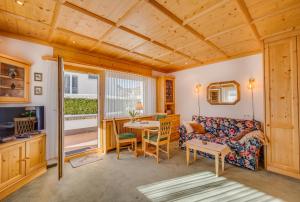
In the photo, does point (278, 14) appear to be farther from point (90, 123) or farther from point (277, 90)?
point (90, 123)

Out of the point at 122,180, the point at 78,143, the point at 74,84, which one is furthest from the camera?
the point at 74,84

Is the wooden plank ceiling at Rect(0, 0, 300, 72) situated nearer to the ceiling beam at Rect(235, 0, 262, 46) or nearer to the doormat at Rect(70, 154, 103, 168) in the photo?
the ceiling beam at Rect(235, 0, 262, 46)

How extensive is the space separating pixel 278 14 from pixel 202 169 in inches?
119

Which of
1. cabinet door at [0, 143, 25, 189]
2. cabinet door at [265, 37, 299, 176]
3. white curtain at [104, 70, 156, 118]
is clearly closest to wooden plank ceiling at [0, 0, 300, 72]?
cabinet door at [265, 37, 299, 176]

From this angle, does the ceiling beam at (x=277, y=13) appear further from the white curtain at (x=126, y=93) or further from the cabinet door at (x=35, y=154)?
the cabinet door at (x=35, y=154)

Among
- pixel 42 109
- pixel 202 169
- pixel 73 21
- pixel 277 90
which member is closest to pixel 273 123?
pixel 277 90

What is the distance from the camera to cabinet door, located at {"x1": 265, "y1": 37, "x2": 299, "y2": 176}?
2.57m

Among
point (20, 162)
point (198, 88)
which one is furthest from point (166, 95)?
point (20, 162)

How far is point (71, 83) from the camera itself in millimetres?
6102

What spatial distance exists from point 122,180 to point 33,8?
3.04 m

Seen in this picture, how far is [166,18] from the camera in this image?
7.29ft

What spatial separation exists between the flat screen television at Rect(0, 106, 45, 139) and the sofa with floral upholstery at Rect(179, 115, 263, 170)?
3.48m

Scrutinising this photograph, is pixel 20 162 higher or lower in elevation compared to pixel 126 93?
lower

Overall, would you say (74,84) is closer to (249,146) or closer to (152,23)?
(152,23)
